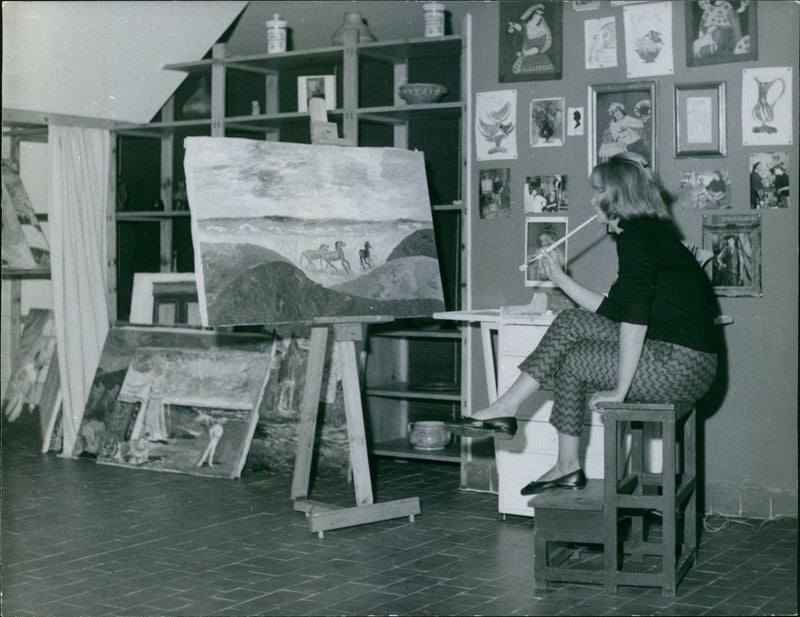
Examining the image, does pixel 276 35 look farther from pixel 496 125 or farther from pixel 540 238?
pixel 540 238

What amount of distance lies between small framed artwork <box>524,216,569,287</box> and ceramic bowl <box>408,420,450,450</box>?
3.69ft

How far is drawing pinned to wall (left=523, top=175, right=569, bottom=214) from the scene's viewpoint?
5.14m

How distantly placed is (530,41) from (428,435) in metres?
2.22

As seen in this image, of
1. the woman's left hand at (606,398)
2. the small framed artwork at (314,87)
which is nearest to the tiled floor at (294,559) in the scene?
the woman's left hand at (606,398)

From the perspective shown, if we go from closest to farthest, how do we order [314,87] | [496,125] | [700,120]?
[700,120], [496,125], [314,87]

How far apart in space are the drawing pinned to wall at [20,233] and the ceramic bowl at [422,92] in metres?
2.64

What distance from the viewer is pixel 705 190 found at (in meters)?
4.82

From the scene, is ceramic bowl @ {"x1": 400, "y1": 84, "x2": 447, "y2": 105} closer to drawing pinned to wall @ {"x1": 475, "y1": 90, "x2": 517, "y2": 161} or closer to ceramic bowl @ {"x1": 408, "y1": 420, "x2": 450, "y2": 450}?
drawing pinned to wall @ {"x1": 475, "y1": 90, "x2": 517, "y2": 161}

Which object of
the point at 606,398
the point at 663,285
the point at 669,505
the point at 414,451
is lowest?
the point at 414,451

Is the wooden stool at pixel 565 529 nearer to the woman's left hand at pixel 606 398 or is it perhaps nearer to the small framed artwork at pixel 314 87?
the woman's left hand at pixel 606 398

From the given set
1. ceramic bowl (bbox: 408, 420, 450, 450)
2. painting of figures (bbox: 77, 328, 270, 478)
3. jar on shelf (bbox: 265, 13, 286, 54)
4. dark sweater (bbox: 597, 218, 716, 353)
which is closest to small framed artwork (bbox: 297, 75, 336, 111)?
jar on shelf (bbox: 265, 13, 286, 54)

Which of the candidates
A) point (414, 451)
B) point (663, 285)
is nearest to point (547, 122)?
point (663, 285)

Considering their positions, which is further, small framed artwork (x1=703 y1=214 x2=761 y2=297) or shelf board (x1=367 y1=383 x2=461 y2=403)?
shelf board (x1=367 y1=383 x2=461 y2=403)

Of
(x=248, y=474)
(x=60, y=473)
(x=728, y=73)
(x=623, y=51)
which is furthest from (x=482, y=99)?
(x=60, y=473)
